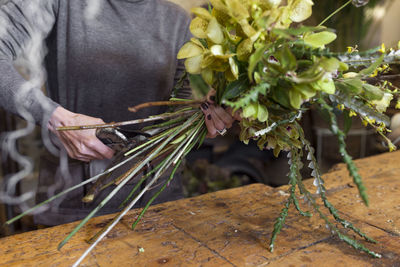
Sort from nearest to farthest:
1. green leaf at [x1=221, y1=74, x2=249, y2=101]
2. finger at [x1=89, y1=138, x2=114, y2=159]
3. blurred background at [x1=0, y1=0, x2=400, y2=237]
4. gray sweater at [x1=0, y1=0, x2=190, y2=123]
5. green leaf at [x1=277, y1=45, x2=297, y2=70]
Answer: green leaf at [x1=277, y1=45, x2=297, y2=70] < green leaf at [x1=221, y1=74, x2=249, y2=101] < finger at [x1=89, y1=138, x2=114, y2=159] < gray sweater at [x1=0, y1=0, x2=190, y2=123] < blurred background at [x1=0, y1=0, x2=400, y2=237]

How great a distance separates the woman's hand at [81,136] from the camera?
948 mm

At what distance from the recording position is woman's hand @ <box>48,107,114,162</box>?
0.95 m

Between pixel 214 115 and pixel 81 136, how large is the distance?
0.38 metres

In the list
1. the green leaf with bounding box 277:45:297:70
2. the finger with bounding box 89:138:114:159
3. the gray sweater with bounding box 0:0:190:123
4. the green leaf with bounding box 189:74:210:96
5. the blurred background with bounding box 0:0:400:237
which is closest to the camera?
the green leaf with bounding box 277:45:297:70

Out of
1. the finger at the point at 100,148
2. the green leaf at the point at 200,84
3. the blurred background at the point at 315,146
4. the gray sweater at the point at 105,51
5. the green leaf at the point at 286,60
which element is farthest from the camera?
the blurred background at the point at 315,146

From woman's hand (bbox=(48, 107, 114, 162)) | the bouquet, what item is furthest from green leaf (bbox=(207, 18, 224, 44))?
woman's hand (bbox=(48, 107, 114, 162))

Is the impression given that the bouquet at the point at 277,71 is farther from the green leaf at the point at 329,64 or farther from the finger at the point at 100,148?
the finger at the point at 100,148

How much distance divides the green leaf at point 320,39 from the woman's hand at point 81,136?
1.82ft

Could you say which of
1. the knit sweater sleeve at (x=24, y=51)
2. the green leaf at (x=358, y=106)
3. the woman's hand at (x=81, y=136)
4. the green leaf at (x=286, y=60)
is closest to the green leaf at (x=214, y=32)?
the green leaf at (x=286, y=60)

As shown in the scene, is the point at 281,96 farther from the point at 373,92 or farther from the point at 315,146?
the point at 315,146

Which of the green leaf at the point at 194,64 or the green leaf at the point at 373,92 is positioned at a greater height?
the green leaf at the point at 194,64

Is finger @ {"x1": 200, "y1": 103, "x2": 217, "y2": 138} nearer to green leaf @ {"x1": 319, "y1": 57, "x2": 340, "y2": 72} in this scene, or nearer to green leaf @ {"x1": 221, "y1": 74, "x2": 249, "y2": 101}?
green leaf @ {"x1": 221, "y1": 74, "x2": 249, "y2": 101}

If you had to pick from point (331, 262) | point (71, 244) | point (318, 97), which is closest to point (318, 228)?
point (331, 262)

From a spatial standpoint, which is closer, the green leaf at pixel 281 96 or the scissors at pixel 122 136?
the green leaf at pixel 281 96
